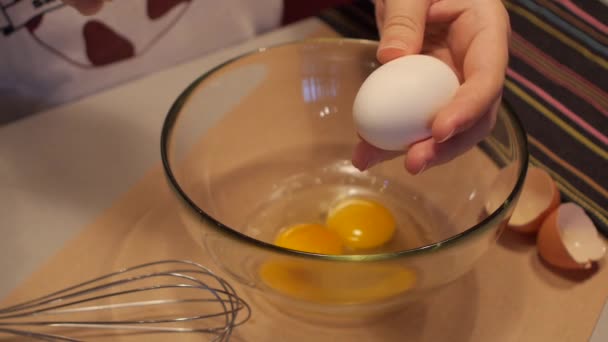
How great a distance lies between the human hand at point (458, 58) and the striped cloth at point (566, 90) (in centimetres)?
23

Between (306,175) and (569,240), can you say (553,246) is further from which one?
(306,175)

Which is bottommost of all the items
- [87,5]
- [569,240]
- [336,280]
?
[569,240]

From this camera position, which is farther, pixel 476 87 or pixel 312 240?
pixel 312 240

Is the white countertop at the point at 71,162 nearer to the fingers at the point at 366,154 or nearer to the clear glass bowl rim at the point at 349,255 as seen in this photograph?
the clear glass bowl rim at the point at 349,255

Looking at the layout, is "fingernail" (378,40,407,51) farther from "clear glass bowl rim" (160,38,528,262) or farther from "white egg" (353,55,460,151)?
"clear glass bowl rim" (160,38,528,262)

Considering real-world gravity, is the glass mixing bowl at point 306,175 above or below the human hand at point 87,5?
below

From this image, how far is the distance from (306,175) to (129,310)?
1.27ft

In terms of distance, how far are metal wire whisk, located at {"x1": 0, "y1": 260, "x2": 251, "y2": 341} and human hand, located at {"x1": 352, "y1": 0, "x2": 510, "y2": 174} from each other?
0.28m

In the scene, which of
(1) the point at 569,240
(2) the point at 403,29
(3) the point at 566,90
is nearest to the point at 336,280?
(2) the point at 403,29

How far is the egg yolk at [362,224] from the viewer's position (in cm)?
87

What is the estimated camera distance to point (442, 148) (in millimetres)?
692

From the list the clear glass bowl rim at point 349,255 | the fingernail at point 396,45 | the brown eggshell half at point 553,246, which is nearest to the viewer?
the clear glass bowl rim at point 349,255

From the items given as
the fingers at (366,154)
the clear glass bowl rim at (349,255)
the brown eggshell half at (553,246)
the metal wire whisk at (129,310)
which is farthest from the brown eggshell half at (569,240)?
the metal wire whisk at (129,310)

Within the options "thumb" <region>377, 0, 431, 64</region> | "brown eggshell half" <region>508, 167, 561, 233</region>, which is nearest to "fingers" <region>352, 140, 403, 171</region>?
"thumb" <region>377, 0, 431, 64</region>
